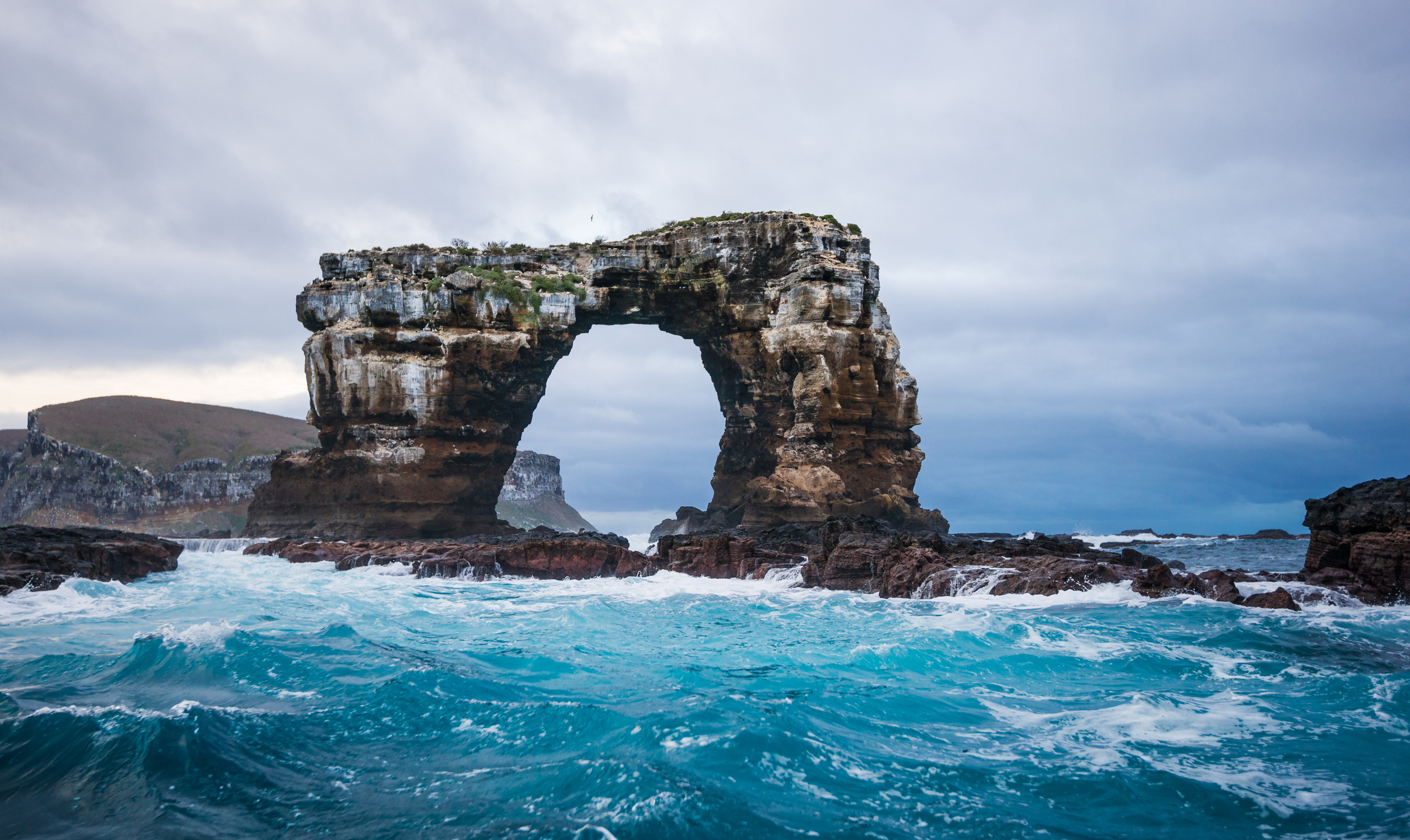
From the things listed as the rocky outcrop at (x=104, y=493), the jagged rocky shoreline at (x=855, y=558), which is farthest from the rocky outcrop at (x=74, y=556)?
the rocky outcrop at (x=104, y=493)

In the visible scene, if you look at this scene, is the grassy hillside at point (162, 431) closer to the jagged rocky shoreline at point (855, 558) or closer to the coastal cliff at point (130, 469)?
the coastal cliff at point (130, 469)

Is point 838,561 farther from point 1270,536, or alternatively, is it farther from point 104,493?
point 104,493

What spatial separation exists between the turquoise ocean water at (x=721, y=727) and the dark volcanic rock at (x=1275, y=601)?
0.38 m

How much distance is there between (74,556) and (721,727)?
18284mm

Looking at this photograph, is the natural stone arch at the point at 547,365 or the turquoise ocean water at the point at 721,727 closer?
the turquoise ocean water at the point at 721,727

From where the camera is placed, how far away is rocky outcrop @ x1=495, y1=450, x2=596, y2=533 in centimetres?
7262

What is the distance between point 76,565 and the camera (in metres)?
16.4

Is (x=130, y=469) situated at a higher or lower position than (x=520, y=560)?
higher

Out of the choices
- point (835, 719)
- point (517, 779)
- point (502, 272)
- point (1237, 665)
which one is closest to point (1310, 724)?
point (1237, 665)

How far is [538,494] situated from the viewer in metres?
76.0

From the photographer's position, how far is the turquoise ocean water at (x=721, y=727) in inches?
174

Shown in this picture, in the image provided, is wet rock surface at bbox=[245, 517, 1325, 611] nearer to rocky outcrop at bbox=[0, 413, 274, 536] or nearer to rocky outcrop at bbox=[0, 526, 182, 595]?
rocky outcrop at bbox=[0, 526, 182, 595]

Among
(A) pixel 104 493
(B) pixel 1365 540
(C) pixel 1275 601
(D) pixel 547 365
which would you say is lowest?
(C) pixel 1275 601

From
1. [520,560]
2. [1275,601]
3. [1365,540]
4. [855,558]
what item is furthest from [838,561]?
[1365,540]
